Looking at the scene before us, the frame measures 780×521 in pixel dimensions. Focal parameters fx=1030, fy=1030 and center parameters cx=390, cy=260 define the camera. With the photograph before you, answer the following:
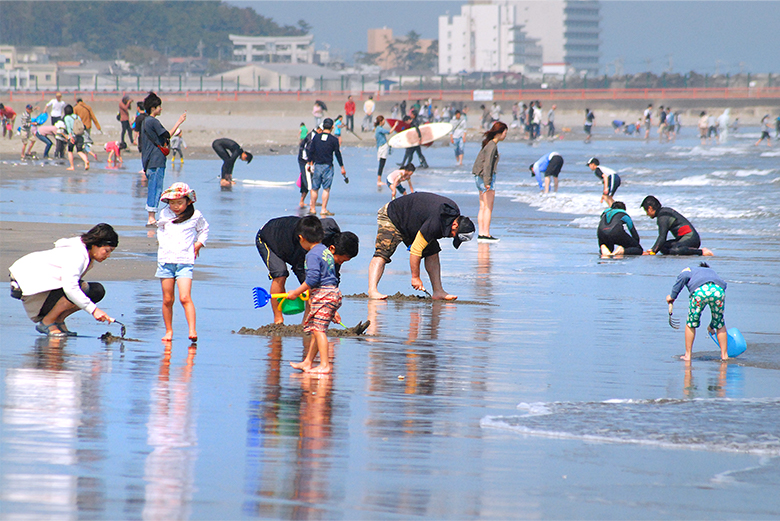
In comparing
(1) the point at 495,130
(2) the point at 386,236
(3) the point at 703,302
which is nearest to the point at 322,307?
(2) the point at 386,236

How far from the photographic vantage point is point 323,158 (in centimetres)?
1697

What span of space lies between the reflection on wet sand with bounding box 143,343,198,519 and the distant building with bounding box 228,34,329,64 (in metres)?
156

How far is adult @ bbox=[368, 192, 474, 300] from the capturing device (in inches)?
360

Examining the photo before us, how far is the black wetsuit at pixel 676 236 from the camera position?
13625mm

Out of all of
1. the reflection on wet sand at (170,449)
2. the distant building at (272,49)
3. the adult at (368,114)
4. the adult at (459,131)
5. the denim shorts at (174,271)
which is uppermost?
the distant building at (272,49)

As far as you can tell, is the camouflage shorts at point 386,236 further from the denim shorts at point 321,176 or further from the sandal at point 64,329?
the denim shorts at point 321,176

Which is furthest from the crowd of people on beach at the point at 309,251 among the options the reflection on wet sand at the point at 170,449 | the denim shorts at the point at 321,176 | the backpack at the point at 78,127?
the backpack at the point at 78,127

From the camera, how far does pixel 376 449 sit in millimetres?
5059

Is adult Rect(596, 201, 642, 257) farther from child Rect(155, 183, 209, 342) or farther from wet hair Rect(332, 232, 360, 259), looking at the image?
child Rect(155, 183, 209, 342)

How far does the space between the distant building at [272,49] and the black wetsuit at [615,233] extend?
149 m

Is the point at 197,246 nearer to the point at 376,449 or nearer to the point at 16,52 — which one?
the point at 376,449

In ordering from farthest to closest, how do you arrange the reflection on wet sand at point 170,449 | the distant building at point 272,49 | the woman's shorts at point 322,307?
the distant building at point 272,49 < the woman's shorts at point 322,307 < the reflection on wet sand at point 170,449

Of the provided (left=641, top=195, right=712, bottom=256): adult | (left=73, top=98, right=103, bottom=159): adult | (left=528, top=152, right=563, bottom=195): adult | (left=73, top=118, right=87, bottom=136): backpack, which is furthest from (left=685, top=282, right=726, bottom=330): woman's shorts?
(left=73, top=98, right=103, bottom=159): adult

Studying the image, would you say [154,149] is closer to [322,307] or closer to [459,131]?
[322,307]
